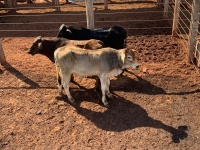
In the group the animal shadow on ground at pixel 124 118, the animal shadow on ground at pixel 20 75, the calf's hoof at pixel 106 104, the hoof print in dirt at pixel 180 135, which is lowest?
the hoof print in dirt at pixel 180 135

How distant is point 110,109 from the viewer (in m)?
6.73

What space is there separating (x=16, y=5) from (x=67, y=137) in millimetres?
9192

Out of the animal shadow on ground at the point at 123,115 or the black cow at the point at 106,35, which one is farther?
the black cow at the point at 106,35

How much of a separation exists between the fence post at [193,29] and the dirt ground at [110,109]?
0.34m

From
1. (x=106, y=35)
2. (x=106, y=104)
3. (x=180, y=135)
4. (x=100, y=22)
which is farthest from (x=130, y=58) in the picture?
(x=100, y=22)

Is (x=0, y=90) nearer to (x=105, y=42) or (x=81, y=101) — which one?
(x=81, y=101)

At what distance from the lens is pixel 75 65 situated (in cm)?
661

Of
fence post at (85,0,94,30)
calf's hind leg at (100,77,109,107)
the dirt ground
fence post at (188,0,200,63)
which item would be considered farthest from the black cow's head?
fence post at (188,0,200,63)

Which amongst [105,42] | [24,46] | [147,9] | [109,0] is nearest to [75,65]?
[105,42]

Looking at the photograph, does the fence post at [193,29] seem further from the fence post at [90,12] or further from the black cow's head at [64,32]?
the black cow's head at [64,32]

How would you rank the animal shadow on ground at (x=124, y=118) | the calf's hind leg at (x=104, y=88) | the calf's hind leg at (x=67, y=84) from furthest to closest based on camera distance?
the calf's hind leg at (x=67, y=84) < the calf's hind leg at (x=104, y=88) < the animal shadow on ground at (x=124, y=118)

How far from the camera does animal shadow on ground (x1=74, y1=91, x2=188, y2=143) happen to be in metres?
6.08

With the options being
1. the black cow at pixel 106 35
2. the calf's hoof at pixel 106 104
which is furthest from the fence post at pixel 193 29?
the calf's hoof at pixel 106 104

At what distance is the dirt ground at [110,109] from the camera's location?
5898 millimetres
